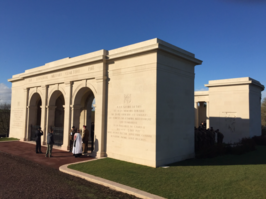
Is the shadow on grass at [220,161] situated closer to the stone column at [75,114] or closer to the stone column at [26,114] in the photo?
the stone column at [75,114]

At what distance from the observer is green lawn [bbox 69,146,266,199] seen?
6.17m

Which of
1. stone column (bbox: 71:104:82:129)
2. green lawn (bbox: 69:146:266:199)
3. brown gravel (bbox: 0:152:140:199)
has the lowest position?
brown gravel (bbox: 0:152:140:199)

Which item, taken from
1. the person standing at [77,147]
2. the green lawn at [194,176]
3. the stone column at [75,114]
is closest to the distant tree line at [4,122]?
the stone column at [75,114]

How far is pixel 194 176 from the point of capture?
25.1ft

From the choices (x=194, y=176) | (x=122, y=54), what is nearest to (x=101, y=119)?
(x=122, y=54)

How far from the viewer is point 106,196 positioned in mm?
6176

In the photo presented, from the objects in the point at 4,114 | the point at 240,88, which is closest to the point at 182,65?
the point at 240,88

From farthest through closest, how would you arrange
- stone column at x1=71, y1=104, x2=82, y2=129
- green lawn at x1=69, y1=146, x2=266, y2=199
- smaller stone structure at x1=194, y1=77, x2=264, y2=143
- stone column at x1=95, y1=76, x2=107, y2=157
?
smaller stone structure at x1=194, y1=77, x2=264, y2=143 → stone column at x1=71, y1=104, x2=82, y2=129 → stone column at x1=95, y1=76, x2=107, y2=157 → green lawn at x1=69, y1=146, x2=266, y2=199

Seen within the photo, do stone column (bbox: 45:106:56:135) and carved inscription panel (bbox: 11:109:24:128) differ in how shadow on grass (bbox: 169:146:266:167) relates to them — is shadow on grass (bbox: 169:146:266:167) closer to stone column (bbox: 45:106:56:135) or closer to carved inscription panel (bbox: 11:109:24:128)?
stone column (bbox: 45:106:56:135)

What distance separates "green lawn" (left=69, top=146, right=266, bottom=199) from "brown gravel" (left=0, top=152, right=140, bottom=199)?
0.83 metres

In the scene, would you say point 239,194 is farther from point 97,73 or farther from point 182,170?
point 97,73

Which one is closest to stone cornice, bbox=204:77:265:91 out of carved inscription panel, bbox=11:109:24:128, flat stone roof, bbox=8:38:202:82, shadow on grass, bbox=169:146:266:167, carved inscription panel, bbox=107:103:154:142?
flat stone roof, bbox=8:38:202:82

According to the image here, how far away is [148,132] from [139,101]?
1.55 m

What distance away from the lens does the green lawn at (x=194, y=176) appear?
6172 mm
